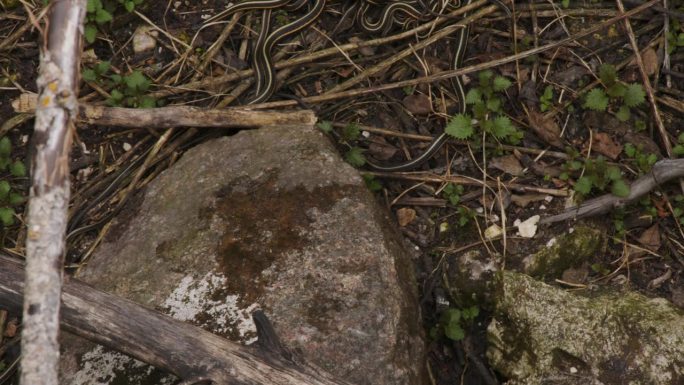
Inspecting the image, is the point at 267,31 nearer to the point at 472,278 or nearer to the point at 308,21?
the point at 308,21

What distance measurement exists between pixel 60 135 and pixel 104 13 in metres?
2.57

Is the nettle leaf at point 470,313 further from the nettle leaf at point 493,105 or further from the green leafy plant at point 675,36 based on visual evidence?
the green leafy plant at point 675,36

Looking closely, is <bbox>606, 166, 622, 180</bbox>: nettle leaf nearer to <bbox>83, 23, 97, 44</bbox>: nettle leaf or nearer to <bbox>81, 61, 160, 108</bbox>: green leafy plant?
<bbox>81, 61, 160, 108</bbox>: green leafy plant

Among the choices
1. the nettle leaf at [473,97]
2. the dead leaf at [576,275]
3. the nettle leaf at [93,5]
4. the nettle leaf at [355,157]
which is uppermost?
the nettle leaf at [93,5]

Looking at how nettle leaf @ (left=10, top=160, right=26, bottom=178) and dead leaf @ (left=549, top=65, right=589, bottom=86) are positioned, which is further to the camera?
dead leaf @ (left=549, top=65, right=589, bottom=86)

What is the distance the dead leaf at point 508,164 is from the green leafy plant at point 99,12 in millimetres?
2734

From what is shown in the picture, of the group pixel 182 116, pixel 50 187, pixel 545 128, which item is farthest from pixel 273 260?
pixel 545 128

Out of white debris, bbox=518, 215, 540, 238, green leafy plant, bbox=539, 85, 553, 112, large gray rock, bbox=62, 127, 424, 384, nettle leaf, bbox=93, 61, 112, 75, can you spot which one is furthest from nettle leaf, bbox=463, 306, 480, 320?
nettle leaf, bbox=93, 61, 112, 75

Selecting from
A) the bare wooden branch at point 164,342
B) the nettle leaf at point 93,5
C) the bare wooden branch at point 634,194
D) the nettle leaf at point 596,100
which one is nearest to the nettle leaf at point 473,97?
the nettle leaf at point 596,100

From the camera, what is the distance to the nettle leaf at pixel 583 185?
4.38m

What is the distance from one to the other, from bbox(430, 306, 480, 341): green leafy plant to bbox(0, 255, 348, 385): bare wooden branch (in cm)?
110

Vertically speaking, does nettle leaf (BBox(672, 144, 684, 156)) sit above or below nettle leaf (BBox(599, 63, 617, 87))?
below

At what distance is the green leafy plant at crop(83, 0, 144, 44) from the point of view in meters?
4.80

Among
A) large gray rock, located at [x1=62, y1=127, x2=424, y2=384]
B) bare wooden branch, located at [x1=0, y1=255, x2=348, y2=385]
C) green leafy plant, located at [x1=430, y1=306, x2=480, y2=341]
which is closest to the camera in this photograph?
bare wooden branch, located at [x1=0, y1=255, x2=348, y2=385]
